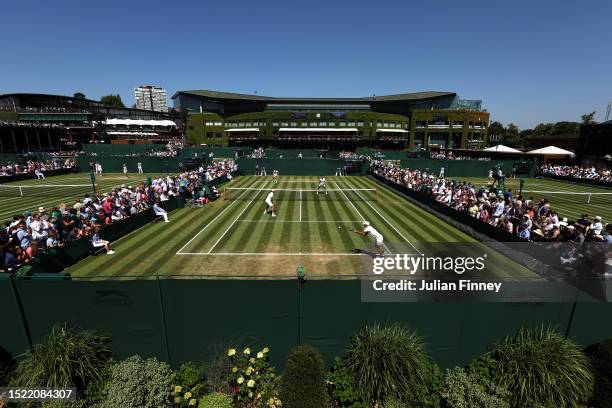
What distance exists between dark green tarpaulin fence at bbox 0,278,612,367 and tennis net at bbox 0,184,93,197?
28454 mm

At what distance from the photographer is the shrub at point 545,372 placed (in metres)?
6.06

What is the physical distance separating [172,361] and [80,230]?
11.1 meters

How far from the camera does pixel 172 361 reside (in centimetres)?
713

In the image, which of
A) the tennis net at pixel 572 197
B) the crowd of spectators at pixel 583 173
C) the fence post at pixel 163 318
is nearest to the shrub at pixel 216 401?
the fence post at pixel 163 318

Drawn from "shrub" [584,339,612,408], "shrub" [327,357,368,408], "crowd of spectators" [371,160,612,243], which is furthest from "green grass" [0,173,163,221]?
"shrub" [584,339,612,408]

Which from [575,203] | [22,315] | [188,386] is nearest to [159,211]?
[22,315]

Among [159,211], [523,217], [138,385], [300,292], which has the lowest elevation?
[138,385]

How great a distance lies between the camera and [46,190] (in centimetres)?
3228

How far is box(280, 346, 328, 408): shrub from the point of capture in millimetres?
5703

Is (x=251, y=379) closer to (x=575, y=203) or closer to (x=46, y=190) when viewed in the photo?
(x=575, y=203)

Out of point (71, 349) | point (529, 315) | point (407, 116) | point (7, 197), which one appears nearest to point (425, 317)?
point (529, 315)

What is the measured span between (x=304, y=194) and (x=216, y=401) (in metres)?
26.4

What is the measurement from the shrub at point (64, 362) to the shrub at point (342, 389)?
5111mm

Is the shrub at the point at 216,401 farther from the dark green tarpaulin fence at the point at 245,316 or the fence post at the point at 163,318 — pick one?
the fence post at the point at 163,318
